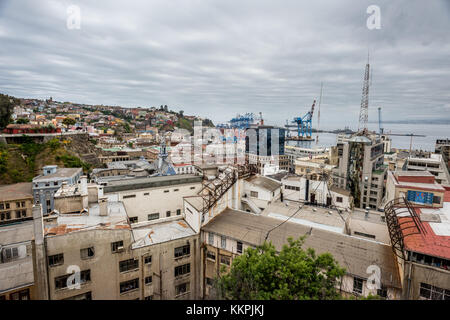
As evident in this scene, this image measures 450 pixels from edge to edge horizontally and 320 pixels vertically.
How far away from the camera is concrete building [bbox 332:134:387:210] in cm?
2402

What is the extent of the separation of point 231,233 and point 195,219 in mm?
1737

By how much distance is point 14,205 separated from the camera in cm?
1936

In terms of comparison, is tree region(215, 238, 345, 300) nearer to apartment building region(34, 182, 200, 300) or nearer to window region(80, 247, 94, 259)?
apartment building region(34, 182, 200, 300)

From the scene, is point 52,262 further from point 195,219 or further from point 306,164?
point 306,164

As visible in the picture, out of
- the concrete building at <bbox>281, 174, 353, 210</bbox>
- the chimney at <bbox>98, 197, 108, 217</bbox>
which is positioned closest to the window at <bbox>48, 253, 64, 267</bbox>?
the chimney at <bbox>98, 197, 108, 217</bbox>

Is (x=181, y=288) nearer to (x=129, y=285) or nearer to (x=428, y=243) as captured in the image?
(x=129, y=285)

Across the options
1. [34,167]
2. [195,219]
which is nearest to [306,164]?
[195,219]

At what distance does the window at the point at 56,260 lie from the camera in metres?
7.74

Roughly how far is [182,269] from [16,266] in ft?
18.2

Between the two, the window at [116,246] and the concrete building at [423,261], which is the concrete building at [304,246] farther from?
the window at [116,246]

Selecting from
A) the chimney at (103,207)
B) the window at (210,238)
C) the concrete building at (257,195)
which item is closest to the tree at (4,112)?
the chimney at (103,207)

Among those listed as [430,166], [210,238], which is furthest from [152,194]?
[430,166]

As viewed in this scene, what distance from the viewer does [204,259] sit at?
32.5 feet
